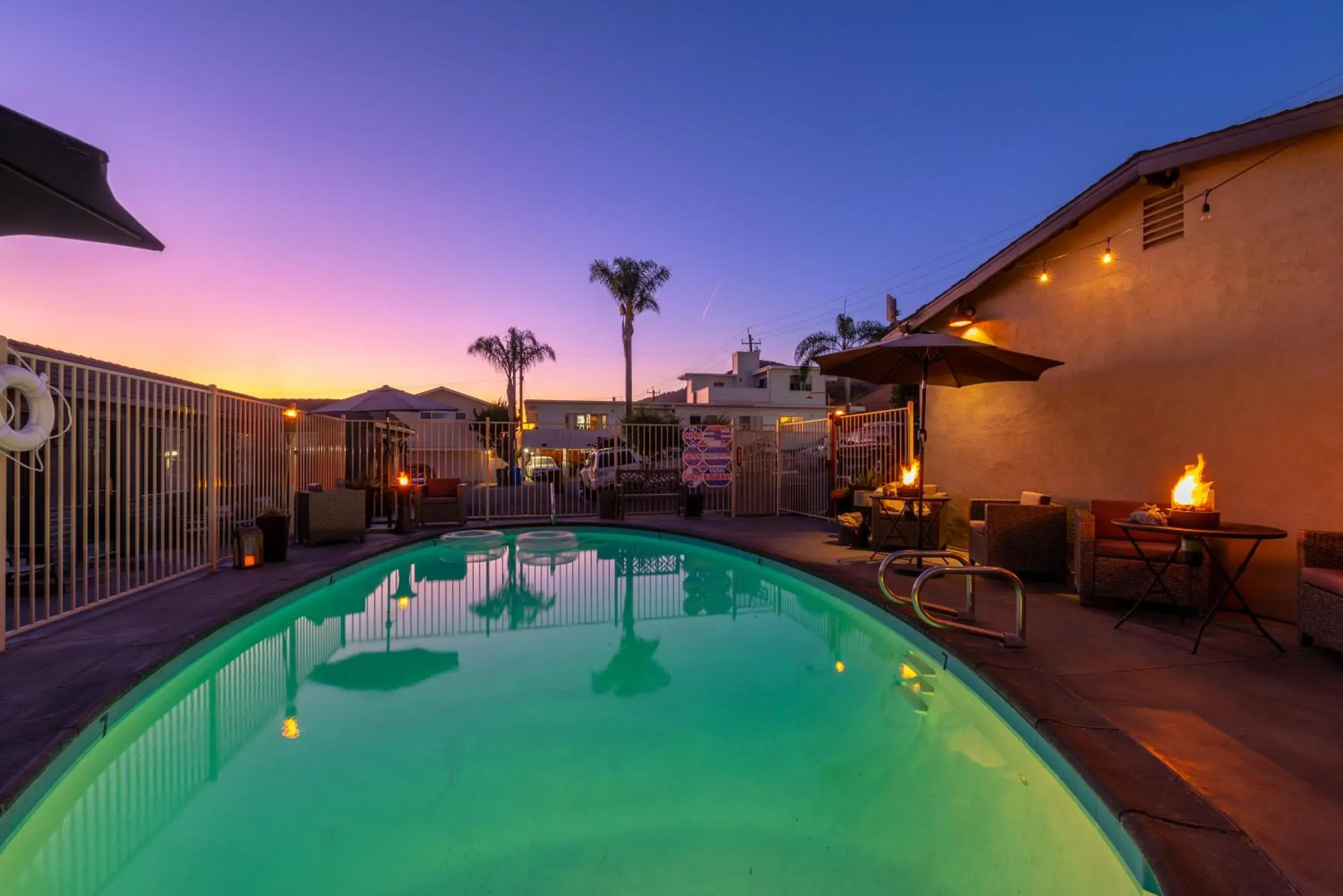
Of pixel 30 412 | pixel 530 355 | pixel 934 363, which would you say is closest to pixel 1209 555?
pixel 934 363

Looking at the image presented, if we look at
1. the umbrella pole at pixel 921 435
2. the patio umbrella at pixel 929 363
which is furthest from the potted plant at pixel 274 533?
the umbrella pole at pixel 921 435

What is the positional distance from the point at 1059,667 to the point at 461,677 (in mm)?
3940

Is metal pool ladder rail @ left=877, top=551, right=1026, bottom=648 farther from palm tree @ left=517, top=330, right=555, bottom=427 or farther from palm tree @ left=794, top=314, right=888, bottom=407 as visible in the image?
palm tree @ left=517, top=330, right=555, bottom=427

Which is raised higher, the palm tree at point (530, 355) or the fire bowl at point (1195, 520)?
the palm tree at point (530, 355)

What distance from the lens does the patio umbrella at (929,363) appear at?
5832mm

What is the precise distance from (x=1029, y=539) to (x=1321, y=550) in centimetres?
227

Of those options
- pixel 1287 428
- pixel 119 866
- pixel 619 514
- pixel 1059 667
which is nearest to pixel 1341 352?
pixel 1287 428

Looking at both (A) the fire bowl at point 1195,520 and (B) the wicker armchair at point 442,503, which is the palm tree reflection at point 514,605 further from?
(A) the fire bowl at point 1195,520

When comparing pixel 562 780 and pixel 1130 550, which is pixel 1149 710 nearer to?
pixel 1130 550

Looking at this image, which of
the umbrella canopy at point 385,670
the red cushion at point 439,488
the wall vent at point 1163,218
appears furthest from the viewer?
the red cushion at point 439,488

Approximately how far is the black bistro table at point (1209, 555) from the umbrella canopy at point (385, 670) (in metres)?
4.98

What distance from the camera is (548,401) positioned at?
3634cm

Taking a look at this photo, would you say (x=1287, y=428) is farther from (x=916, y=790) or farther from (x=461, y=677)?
(x=461, y=677)

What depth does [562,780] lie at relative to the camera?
117 inches
